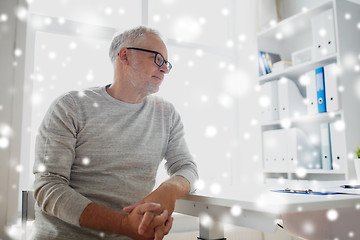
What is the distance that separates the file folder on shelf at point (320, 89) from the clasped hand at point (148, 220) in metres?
1.36

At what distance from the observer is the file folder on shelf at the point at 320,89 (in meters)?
1.87

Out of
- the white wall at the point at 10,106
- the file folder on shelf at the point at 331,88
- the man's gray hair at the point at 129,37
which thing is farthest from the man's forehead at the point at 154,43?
the file folder on shelf at the point at 331,88

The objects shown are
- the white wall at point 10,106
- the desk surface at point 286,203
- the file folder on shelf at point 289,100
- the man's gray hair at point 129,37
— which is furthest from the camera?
the file folder on shelf at point 289,100

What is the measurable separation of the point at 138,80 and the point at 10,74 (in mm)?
924

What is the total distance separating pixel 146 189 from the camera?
115cm

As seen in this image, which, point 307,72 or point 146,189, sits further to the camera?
point 307,72

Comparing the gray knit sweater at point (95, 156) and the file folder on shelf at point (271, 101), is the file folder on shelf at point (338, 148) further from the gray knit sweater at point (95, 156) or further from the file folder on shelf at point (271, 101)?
the gray knit sweater at point (95, 156)

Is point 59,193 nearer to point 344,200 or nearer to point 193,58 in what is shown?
point 344,200

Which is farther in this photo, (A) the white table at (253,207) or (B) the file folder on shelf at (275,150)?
(B) the file folder on shelf at (275,150)

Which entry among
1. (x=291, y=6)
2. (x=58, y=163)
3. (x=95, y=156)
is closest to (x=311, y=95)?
(x=291, y=6)

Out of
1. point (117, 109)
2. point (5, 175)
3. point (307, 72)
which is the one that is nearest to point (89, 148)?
point (117, 109)

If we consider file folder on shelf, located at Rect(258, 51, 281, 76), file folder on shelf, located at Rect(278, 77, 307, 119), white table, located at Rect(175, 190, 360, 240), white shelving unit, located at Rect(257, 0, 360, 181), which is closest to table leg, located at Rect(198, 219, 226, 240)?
white table, located at Rect(175, 190, 360, 240)

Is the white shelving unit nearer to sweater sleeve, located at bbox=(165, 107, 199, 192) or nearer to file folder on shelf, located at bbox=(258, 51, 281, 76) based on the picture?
file folder on shelf, located at bbox=(258, 51, 281, 76)

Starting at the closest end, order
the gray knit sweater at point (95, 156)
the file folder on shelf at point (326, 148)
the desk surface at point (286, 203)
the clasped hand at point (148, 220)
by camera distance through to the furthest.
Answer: the desk surface at point (286, 203) → the clasped hand at point (148, 220) → the gray knit sweater at point (95, 156) → the file folder on shelf at point (326, 148)
